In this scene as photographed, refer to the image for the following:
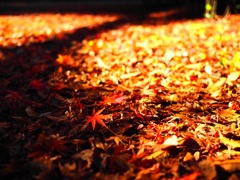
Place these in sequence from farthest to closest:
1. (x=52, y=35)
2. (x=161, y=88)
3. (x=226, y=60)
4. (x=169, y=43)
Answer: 1. (x=52, y=35)
2. (x=169, y=43)
3. (x=226, y=60)
4. (x=161, y=88)

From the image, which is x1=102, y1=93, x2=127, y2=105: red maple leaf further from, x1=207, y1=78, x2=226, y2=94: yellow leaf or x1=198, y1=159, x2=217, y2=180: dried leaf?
x1=198, y1=159, x2=217, y2=180: dried leaf

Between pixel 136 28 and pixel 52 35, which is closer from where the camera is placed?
pixel 52 35

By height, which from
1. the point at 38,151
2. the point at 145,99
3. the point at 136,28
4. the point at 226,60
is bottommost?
the point at 38,151

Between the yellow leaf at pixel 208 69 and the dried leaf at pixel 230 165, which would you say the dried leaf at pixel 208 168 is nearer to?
the dried leaf at pixel 230 165

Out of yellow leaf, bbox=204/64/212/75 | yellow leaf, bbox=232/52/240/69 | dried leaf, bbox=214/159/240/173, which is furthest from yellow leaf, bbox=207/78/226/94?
dried leaf, bbox=214/159/240/173

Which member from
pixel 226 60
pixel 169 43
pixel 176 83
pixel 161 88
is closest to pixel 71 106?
pixel 161 88

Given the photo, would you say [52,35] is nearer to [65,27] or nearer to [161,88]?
[65,27]

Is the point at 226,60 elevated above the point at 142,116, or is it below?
above

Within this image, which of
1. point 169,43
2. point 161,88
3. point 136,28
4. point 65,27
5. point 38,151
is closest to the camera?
point 38,151
